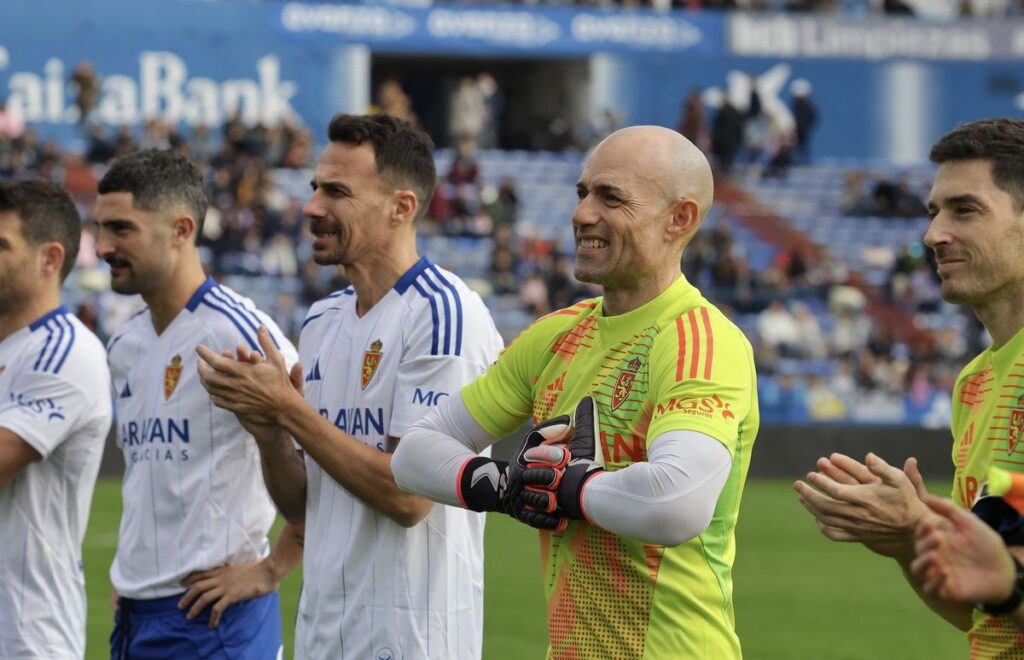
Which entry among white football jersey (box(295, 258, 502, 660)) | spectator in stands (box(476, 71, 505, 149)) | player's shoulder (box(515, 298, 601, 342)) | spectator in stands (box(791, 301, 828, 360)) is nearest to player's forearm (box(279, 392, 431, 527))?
white football jersey (box(295, 258, 502, 660))

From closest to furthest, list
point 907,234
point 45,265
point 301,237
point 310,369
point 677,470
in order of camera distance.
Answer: point 677,470 → point 310,369 → point 45,265 → point 301,237 → point 907,234

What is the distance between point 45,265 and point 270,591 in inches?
62.6

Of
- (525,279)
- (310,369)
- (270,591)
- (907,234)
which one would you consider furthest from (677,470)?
(907,234)

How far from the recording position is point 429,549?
4680 millimetres

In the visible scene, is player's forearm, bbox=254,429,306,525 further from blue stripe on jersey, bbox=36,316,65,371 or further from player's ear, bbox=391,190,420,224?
blue stripe on jersey, bbox=36,316,65,371

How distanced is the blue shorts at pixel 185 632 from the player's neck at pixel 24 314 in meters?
1.16

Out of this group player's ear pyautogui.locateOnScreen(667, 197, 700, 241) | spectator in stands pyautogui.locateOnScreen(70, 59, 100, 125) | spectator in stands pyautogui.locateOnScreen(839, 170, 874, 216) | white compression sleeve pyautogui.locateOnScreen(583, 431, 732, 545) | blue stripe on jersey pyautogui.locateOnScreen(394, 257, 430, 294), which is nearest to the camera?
white compression sleeve pyautogui.locateOnScreen(583, 431, 732, 545)

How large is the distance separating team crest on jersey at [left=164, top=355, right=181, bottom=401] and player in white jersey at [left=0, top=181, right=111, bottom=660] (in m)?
0.41

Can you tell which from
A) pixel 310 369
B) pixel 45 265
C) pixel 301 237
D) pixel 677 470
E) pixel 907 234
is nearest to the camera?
pixel 677 470

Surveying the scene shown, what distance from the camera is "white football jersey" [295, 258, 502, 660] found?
181 inches

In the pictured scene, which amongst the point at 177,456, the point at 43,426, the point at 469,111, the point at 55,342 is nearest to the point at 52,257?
the point at 55,342

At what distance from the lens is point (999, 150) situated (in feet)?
12.2

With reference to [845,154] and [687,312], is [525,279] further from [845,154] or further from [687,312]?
[687,312]

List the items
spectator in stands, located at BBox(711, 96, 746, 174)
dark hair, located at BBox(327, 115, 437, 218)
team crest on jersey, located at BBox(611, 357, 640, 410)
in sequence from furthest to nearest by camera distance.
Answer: spectator in stands, located at BBox(711, 96, 746, 174)
dark hair, located at BBox(327, 115, 437, 218)
team crest on jersey, located at BBox(611, 357, 640, 410)
